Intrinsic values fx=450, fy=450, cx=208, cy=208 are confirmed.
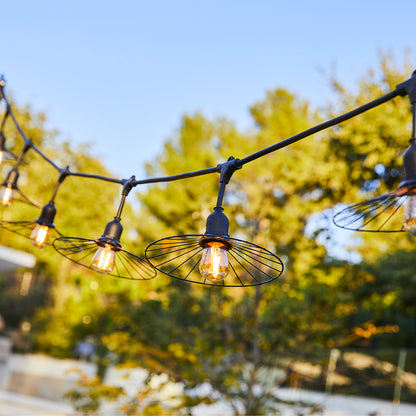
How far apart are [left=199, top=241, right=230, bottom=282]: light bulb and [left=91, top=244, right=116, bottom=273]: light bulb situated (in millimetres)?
404

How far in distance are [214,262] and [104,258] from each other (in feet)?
1.44

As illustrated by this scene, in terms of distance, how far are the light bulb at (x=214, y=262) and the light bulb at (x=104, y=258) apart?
404mm

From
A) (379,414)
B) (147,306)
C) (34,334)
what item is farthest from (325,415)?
(34,334)

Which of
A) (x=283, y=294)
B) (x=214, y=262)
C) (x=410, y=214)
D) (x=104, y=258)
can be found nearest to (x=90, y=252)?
(x=104, y=258)

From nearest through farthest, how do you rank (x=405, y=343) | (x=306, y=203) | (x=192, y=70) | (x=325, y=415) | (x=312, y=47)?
A: (x=306, y=203), (x=325, y=415), (x=312, y=47), (x=192, y=70), (x=405, y=343)

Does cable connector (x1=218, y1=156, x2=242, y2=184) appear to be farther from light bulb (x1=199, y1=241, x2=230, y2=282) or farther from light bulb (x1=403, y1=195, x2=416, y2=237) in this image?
light bulb (x1=403, y1=195, x2=416, y2=237)

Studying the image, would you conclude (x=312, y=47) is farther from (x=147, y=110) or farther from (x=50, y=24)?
(x=147, y=110)

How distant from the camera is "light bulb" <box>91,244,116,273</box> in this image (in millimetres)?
1356

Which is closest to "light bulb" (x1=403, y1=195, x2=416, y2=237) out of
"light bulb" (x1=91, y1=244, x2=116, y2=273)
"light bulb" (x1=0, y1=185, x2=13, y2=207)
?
"light bulb" (x1=91, y1=244, x2=116, y2=273)

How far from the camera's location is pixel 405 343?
977cm

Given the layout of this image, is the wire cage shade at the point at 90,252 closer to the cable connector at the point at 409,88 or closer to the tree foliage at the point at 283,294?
the cable connector at the point at 409,88

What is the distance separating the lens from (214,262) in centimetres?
107

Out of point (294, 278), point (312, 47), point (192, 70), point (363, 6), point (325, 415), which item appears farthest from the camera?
point (192, 70)

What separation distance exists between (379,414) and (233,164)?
3.52 meters
